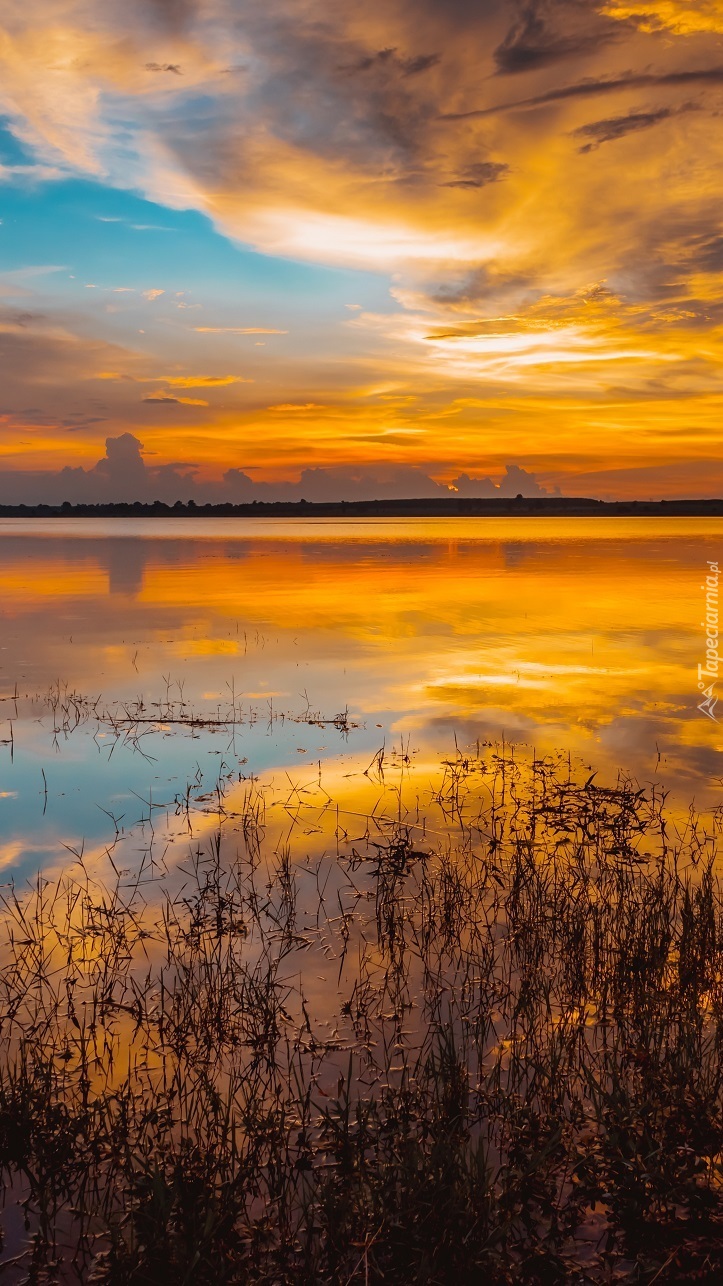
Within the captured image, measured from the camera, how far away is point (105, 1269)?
514cm

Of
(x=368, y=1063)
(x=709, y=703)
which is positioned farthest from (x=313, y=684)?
(x=368, y=1063)

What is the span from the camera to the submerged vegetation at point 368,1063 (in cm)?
532

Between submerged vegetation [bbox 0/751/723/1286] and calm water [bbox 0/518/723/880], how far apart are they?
2.89 meters

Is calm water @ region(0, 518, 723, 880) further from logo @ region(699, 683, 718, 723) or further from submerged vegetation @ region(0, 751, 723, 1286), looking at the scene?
submerged vegetation @ region(0, 751, 723, 1286)

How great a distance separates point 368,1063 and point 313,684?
52.2 ft

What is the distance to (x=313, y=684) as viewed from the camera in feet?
74.7

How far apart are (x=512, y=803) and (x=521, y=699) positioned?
781 centimetres

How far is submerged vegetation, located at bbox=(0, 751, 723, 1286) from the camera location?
5324 mm

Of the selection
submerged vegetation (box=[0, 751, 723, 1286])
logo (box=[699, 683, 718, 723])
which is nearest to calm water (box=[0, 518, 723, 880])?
logo (box=[699, 683, 718, 723])

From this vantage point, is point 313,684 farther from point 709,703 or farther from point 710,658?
point 710,658

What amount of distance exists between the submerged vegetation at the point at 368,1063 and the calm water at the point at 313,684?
289cm

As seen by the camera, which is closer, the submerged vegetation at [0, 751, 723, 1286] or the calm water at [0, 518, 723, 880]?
the submerged vegetation at [0, 751, 723, 1286]

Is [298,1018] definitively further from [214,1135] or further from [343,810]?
[343,810]

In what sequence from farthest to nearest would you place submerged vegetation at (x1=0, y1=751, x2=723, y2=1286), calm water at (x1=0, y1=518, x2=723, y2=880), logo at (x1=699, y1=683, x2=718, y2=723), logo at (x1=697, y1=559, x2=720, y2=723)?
logo at (x1=697, y1=559, x2=720, y2=723), logo at (x1=699, y1=683, x2=718, y2=723), calm water at (x1=0, y1=518, x2=723, y2=880), submerged vegetation at (x1=0, y1=751, x2=723, y2=1286)
